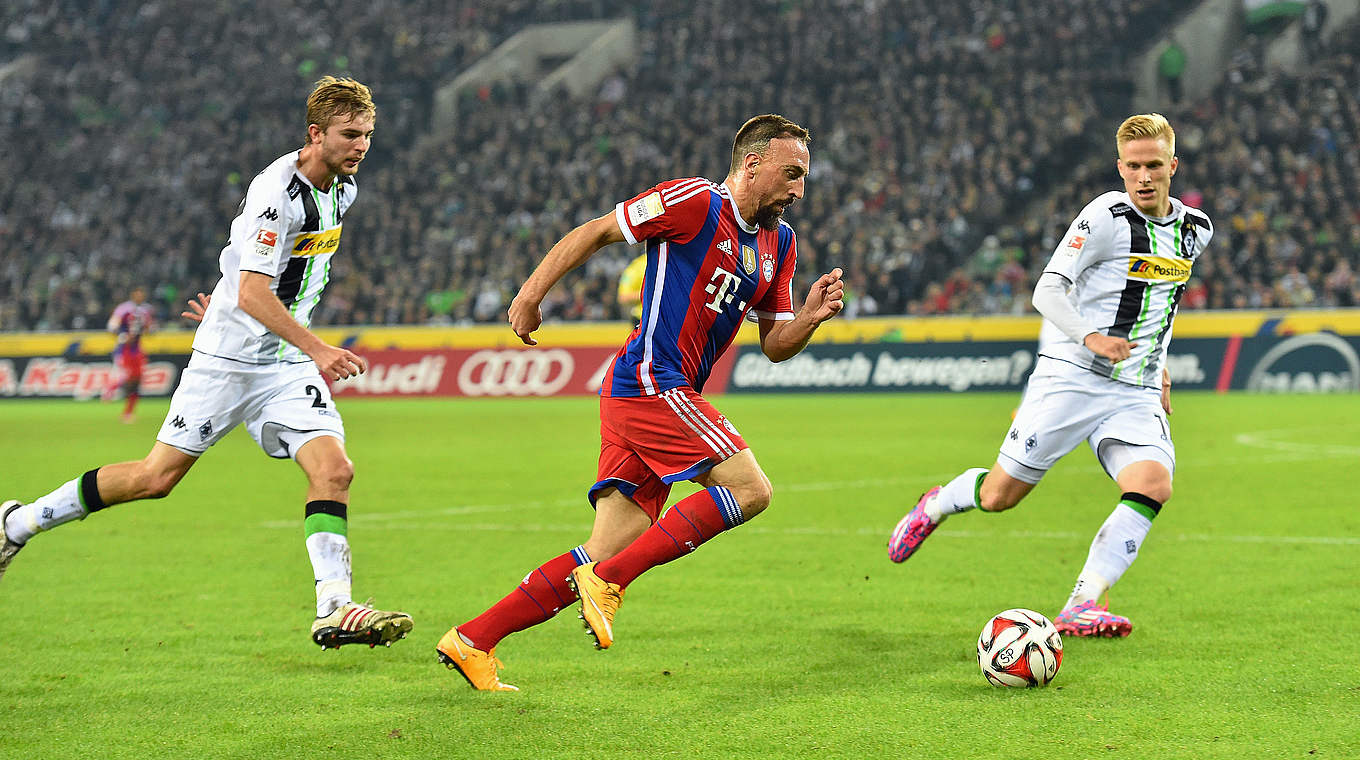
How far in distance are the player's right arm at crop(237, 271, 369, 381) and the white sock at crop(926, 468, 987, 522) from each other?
310cm

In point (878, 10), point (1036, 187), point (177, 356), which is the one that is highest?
point (878, 10)

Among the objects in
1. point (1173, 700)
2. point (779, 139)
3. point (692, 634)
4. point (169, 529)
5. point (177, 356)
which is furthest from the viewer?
point (177, 356)

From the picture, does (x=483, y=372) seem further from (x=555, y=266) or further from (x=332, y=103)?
(x=555, y=266)

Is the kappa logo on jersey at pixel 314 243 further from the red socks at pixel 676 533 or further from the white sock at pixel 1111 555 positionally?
the white sock at pixel 1111 555

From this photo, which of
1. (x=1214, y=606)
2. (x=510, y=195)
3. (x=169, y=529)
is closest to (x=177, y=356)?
(x=510, y=195)

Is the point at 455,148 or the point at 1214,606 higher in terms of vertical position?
the point at 455,148

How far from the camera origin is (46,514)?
6.18 meters

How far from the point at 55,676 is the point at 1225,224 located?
25.0m

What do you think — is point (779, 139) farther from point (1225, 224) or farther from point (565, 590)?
point (1225, 224)

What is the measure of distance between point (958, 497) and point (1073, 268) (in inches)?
54.4

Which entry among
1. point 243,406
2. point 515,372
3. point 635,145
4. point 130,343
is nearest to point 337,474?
point 243,406

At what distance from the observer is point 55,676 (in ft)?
18.0

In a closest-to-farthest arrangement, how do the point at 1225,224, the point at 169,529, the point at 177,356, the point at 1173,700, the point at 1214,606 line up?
the point at 1173,700 → the point at 1214,606 → the point at 169,529 → the point at 1225,224 → the point at 177,356

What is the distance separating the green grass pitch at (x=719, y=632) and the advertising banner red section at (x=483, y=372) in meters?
13.3
